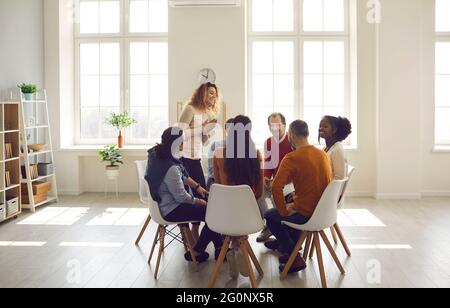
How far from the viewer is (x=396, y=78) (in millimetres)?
7203

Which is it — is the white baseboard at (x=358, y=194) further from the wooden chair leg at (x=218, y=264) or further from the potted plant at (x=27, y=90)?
the potted plant at (x=27, y=90)

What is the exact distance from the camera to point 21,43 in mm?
6918

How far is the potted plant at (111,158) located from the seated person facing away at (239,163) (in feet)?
12.7

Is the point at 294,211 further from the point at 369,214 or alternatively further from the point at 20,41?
the point at 20,41

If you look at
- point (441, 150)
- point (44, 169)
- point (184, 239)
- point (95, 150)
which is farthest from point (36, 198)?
point (441, 150)

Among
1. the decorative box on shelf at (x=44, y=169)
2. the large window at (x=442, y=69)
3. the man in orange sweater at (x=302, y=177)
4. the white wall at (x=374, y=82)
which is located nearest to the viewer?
the man in orange sweater at (x=302, y=177)

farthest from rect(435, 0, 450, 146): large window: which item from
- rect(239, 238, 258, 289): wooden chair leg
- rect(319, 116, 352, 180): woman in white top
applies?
rect(239, 238, 258, 289): wooden chair leg

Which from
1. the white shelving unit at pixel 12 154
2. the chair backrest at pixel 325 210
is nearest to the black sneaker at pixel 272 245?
the chair backrest at pixel 325 210

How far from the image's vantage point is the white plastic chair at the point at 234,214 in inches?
137

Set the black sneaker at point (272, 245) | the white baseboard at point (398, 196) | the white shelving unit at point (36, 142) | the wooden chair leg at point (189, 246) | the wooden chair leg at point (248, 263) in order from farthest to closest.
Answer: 1. the white baseboard at point (398, 196)
2. the white shelving unit at point (36, 142)
3. the black sneaker at point (272, 245)
4. the wooden chair leg at point (189, 246)
5. the wooden chair leg at point (248, 263)

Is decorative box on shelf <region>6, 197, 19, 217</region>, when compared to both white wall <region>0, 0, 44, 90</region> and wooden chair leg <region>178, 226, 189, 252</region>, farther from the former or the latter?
wooden chair leg <region>178, 226, 189, 252</region>
